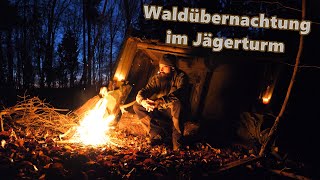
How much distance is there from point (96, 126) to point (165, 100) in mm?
1829

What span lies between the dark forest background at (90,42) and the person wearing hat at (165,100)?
134cm

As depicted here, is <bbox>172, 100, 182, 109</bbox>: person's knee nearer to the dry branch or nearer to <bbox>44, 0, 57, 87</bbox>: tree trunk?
the dry branch

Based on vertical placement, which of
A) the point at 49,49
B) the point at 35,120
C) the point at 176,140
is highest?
the point at 49,49

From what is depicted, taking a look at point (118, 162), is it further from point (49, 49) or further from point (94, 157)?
point (49, 49)

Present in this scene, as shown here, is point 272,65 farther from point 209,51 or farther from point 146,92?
point 146,92

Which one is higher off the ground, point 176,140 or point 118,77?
point 118,77

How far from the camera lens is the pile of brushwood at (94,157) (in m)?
4.39

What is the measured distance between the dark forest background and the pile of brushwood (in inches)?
78.1

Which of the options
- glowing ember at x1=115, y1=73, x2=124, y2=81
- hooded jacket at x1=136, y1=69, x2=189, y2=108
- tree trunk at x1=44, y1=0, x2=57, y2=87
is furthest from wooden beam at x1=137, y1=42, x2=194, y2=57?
tree trunk at x1=44, y1=0, x2=57, y2=87

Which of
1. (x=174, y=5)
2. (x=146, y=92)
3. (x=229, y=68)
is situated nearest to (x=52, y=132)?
(x=146, y=92)

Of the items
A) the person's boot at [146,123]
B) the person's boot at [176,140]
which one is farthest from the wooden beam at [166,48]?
the person's boot at [176,140]

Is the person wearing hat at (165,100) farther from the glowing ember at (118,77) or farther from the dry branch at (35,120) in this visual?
the dry branch at (35,120)

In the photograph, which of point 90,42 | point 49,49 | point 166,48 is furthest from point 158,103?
point 49,49

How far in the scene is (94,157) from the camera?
17.5 ft
